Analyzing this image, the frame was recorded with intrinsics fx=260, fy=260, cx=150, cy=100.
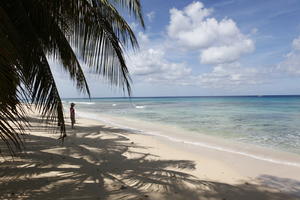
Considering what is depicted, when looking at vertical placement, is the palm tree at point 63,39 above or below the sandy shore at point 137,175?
above

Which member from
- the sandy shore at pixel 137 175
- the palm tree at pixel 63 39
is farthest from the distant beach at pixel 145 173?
the palm tree at pixel 63 39

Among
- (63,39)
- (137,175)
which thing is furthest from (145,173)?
(63,39)

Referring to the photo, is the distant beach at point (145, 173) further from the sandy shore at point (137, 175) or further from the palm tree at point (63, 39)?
the palm tree at point (63, 39)

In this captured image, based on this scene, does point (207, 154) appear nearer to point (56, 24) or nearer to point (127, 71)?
point (127, 71)

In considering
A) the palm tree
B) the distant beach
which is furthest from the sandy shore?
the palm tree

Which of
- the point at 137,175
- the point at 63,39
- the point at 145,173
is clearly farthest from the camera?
the point at 145,173

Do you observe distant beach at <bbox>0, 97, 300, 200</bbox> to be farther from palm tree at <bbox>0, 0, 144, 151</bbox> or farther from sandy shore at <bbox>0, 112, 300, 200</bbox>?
palm tree at <bbox>0, 0, 144, 151</bbox>

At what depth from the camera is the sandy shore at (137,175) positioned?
4148 millimetres

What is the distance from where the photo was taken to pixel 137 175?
514cm

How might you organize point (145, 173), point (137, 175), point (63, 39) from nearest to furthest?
point (63, 39)
point (137, 175)
point (145, 173)

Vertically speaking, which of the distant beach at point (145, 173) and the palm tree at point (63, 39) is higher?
the palm tree at point (63, 39)

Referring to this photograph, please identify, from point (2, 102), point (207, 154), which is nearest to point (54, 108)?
point (2, 102)

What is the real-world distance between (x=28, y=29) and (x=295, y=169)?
659cm

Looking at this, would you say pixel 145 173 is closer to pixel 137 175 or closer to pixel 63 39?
pixel 137 175
